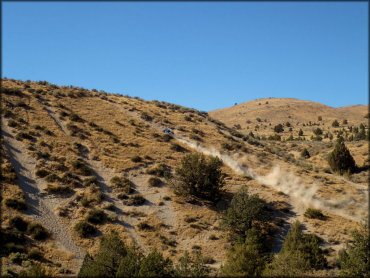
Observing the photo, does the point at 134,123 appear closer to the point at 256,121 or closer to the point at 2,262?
the point at 2,262

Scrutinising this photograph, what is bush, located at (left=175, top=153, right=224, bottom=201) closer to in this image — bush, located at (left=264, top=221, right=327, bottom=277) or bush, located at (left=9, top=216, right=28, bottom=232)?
bush, located at (left=264, top=221, right=327, bottom=277)

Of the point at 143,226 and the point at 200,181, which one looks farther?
the point at 200,181

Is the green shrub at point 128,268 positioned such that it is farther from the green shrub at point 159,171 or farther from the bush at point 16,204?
the green shrub at point 159,171

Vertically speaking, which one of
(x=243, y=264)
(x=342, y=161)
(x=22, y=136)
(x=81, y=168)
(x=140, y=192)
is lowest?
(x=243, y=264)

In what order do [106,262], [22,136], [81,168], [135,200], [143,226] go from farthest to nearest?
[22,136], [81,168], [135,200], [143,226], [106,262]

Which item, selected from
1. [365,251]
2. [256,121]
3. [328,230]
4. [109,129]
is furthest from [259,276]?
[256,121]

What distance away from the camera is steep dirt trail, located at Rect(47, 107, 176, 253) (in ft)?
82.9

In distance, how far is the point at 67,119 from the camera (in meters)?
42.8

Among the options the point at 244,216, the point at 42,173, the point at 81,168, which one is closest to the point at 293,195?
the point at 244,216

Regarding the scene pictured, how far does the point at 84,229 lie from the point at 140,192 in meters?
7.53

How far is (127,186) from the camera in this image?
97.1ft

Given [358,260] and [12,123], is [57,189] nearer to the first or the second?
[12,123]

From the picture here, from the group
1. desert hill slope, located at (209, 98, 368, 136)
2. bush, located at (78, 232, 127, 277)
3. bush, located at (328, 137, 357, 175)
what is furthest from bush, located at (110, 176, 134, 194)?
desert hill slope, located at (209, 98, 368, 136)

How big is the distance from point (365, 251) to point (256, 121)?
79158mm
